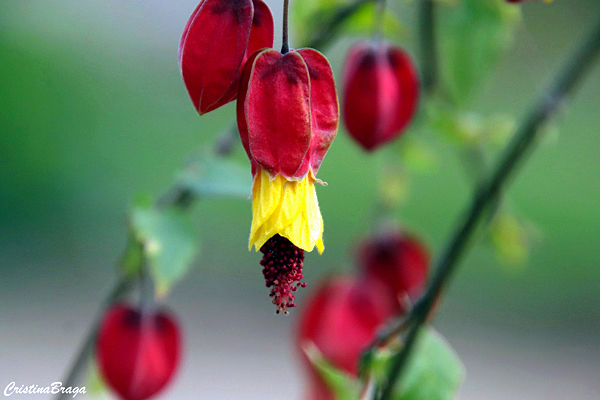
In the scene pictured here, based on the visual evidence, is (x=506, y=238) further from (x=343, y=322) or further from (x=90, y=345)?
(x=90, y=345)

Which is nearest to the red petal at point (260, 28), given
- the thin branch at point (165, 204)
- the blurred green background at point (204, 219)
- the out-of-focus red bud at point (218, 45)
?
the out-of-focus red bud at point (218, 45)

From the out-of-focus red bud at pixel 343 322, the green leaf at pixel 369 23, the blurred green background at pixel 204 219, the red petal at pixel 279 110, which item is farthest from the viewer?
the blurred green background at pixel 204 219

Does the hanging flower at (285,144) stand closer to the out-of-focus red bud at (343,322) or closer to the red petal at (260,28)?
the red petal at (260,28)

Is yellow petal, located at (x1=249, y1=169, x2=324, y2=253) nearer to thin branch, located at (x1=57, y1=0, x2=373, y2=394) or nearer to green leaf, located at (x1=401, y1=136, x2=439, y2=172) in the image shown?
thin branch, located at (x1=57, y1=0, x2=373, y2=394)

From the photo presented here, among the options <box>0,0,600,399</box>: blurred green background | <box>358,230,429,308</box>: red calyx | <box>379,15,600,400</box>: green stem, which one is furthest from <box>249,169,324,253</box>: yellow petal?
<box>0,0,600,399</box>: blurred green background

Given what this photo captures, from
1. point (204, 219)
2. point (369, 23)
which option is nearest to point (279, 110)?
point (369, 23)

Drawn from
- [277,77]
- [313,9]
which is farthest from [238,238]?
[277,77]
